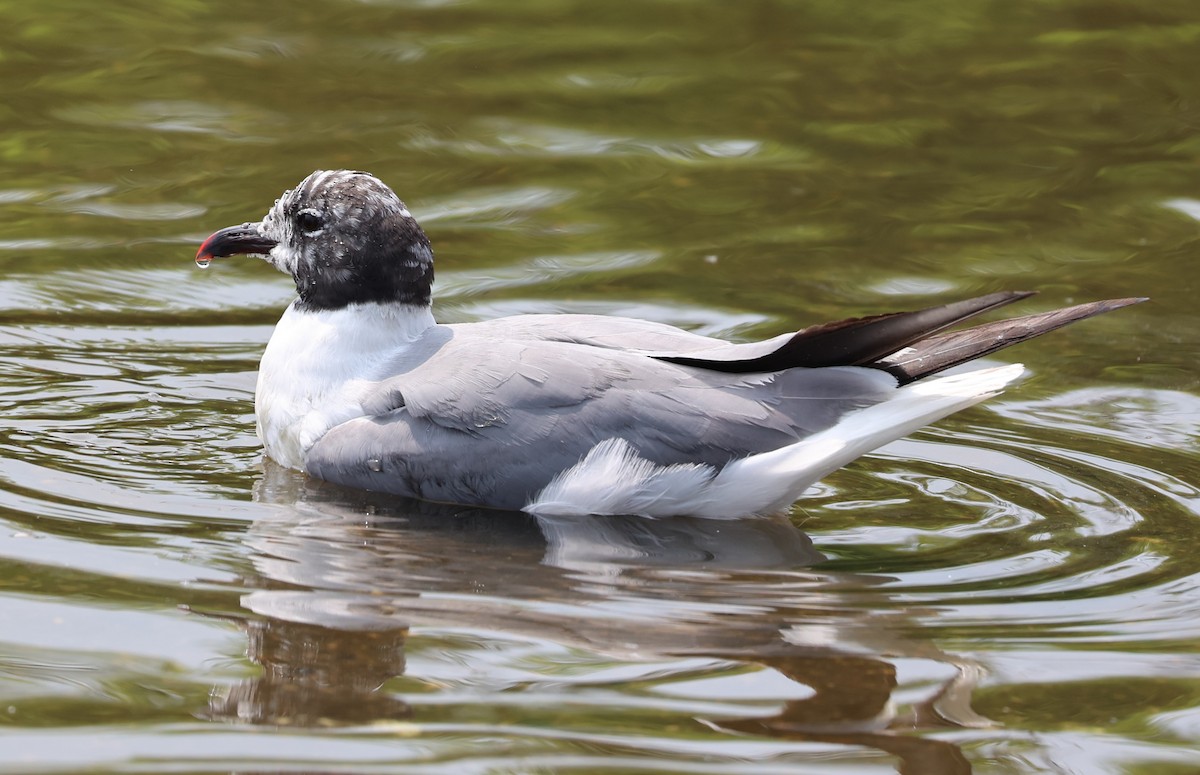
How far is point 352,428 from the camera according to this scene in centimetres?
643

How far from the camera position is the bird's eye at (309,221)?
22.4 feet

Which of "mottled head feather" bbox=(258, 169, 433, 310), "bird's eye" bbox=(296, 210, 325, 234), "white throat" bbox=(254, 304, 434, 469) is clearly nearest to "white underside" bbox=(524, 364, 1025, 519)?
→ "white throat" bbox=(254, 304, 434, 469)

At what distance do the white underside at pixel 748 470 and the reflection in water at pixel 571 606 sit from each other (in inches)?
2.7

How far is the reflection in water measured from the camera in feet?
14.9

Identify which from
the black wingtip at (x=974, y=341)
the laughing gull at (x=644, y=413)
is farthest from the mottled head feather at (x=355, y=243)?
the black wingtip at (x=974, y=341)

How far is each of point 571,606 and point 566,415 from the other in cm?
104

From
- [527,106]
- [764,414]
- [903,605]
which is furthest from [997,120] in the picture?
[903,605]

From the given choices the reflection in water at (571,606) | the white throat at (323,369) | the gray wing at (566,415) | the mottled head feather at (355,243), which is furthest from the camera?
the mottled head feather at (355,243)

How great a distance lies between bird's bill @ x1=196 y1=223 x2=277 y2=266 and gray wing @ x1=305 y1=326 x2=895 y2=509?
1.09 metres

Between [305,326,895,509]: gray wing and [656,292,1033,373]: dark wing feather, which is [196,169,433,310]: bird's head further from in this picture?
[656,292,1033,373]: dark wing feather

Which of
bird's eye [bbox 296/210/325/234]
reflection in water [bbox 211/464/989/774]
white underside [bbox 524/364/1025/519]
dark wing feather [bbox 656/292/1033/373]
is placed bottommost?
reflection in water [bbox 211/464/989/774]

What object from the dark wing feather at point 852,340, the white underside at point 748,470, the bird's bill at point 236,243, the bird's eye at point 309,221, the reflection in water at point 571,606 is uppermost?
the bird's eye at point 309,221

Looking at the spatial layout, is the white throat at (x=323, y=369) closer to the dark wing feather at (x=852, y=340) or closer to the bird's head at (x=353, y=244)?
the bird's head at (x=353, y=244)

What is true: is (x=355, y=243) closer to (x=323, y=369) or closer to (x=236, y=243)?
(x=323, y=369)
